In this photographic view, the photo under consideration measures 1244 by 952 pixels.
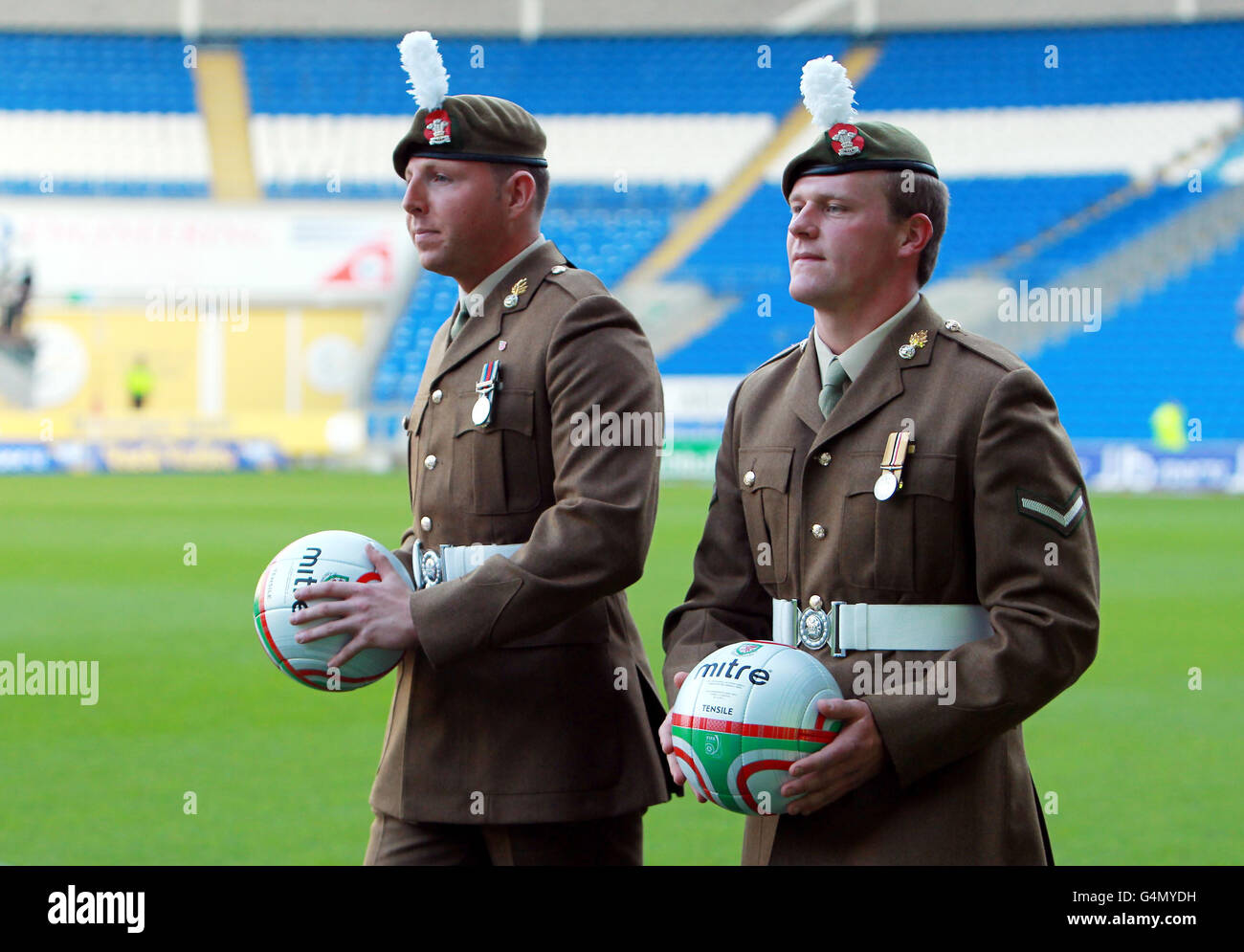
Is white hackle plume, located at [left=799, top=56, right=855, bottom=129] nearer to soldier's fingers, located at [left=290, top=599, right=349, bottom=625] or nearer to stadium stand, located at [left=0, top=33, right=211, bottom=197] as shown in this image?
soldier's fingers, located at [left=290, top=599, right=349, bottom=625]

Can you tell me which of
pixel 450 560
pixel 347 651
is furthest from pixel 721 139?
pixel 347 651

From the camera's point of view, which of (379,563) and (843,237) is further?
(379,563)

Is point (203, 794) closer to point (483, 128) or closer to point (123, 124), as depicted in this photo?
point (483, 128)

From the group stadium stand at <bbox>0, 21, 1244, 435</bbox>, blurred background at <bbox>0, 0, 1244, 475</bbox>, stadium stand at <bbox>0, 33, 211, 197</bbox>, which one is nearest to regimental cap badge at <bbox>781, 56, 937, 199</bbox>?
blurred background at <bbox>0, 0, 1244, 475</bbox>

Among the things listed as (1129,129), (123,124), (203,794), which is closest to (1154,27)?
(1129,129)

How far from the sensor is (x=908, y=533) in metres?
2.71

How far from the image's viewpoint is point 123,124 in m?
37.3

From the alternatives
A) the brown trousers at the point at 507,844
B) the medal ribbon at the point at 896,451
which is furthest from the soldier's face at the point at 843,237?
the brown trousers at the point at 507,844

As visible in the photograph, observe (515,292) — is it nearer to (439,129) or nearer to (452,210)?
(452,210)

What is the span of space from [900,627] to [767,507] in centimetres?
39

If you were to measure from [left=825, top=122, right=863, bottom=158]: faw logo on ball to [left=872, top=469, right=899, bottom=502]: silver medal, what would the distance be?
1.98 feet

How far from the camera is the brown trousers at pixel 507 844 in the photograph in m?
3.11

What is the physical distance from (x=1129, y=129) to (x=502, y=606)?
116ft

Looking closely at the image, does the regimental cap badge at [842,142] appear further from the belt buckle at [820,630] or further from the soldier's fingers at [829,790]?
the soldier's fingers at [829,790]
